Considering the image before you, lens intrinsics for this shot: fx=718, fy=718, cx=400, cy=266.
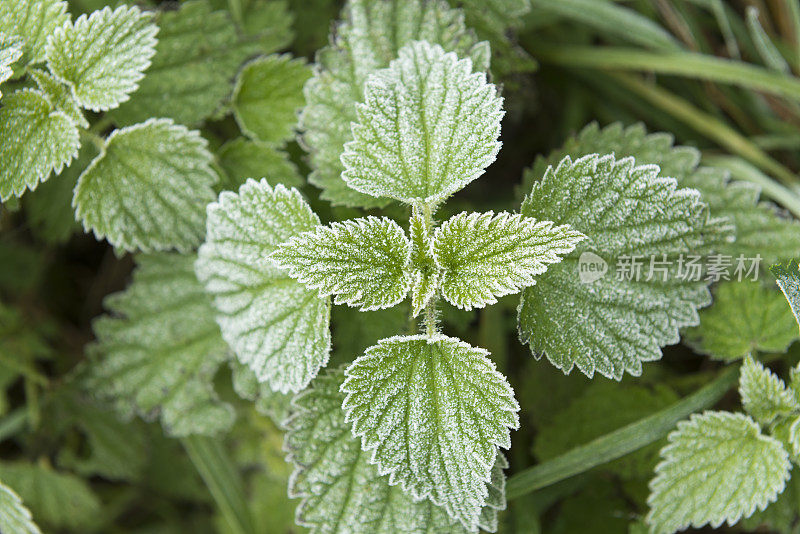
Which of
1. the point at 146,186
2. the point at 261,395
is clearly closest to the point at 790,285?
the point at 261,395

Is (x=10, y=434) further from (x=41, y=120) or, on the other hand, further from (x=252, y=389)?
(x=41, y=120)

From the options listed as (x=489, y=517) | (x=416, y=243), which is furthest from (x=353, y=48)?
(x=489, y=517)

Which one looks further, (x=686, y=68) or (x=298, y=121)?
(x=686, y=68)

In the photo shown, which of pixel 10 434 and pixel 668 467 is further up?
pixel 668 467

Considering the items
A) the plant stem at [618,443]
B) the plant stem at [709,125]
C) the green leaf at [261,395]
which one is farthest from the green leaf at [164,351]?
the plant stem at [709,125]

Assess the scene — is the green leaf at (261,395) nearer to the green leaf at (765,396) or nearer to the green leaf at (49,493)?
the green leaf at (49,493)

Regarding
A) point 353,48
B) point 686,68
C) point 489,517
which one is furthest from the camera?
point 686,68

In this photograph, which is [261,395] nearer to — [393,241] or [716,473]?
[393,241]
